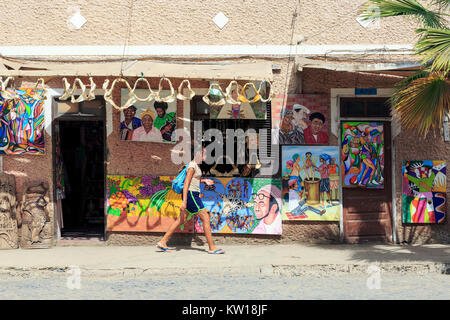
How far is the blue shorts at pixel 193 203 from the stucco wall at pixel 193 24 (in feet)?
9.01

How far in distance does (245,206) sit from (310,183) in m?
1.18

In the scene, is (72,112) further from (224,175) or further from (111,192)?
(224,175)

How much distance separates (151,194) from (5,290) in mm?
3568

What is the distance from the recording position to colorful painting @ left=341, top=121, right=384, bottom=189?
33.7 feet

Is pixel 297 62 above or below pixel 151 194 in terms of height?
above

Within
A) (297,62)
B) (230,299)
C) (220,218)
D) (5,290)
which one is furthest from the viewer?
(220,218)

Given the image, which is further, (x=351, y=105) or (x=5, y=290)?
(x=351, y=105)

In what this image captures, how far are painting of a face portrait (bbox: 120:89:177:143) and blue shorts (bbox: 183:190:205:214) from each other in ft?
4.33

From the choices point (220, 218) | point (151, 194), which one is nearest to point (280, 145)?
point (220, 218)

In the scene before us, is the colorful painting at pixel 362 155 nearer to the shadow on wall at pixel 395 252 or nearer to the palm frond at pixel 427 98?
the shadow on wall at pixel 395 252

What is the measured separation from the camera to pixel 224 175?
10.3 m

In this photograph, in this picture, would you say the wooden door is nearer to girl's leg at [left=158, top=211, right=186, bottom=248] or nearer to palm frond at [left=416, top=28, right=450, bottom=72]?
palm frond at [left=416, top=28, right=450, bottom=72]

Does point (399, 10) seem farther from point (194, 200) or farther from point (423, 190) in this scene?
point (194, 200)

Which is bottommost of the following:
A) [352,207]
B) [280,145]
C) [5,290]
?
[5,290]
